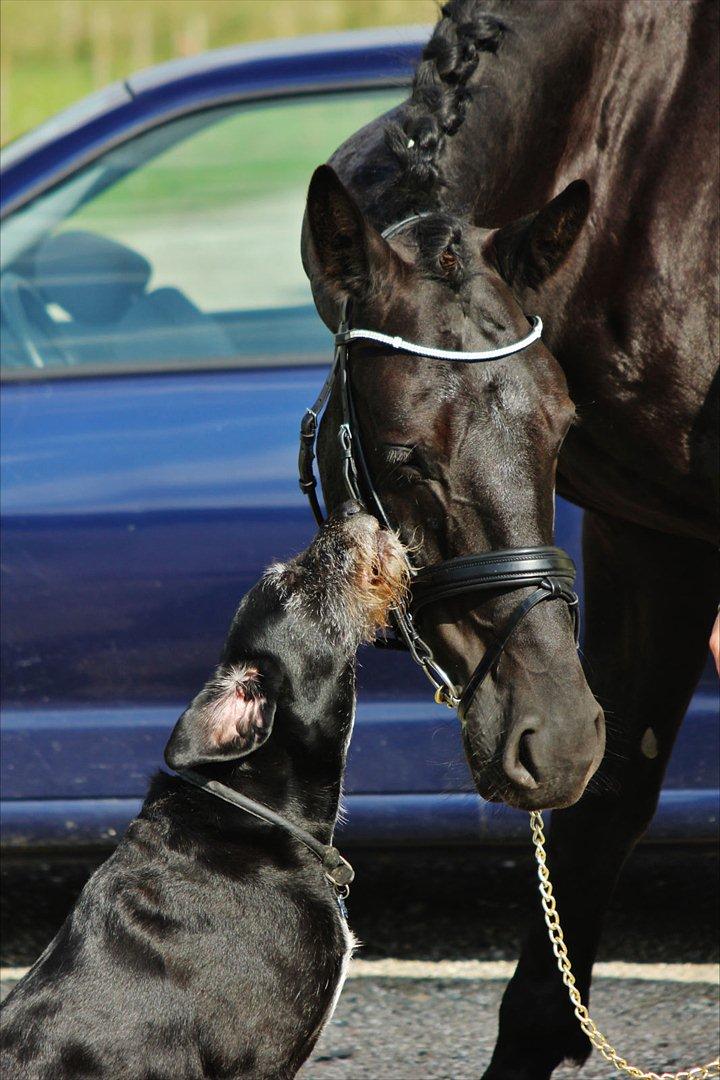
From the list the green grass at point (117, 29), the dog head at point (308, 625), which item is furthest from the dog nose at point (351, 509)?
the green grass at point (117, 29)

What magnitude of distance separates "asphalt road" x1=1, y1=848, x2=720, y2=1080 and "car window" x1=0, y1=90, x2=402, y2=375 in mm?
1624

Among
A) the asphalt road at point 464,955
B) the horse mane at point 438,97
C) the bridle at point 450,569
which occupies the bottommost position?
the asphalt road at point 464,955

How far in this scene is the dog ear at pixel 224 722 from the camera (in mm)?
2486

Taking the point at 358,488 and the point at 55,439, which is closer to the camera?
the point at 358,488

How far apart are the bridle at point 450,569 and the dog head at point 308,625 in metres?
0.04

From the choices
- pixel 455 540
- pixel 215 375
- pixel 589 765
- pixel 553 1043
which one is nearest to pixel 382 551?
pixel 455 540

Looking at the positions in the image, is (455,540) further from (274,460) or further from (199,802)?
(274,460)

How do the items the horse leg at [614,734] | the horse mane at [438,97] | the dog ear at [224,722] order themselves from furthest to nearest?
the horse leg at [614,734] → the horse mane at [438,97] → the dog ear at [224,722]

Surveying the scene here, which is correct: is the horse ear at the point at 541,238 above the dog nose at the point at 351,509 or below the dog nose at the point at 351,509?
above

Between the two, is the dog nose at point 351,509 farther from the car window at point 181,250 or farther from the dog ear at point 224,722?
the car window at point 181,250

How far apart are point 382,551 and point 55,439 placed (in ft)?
6.02

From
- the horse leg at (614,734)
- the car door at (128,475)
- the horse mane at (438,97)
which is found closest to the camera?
the horse mane at (438,97)

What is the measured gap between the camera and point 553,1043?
138 inches

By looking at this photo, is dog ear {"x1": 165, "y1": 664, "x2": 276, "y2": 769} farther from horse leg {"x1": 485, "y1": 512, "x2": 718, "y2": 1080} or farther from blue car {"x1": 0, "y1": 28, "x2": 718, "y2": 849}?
blue car {"x1": 0, "y1": 28, "x2": 718, "y2": 849}
